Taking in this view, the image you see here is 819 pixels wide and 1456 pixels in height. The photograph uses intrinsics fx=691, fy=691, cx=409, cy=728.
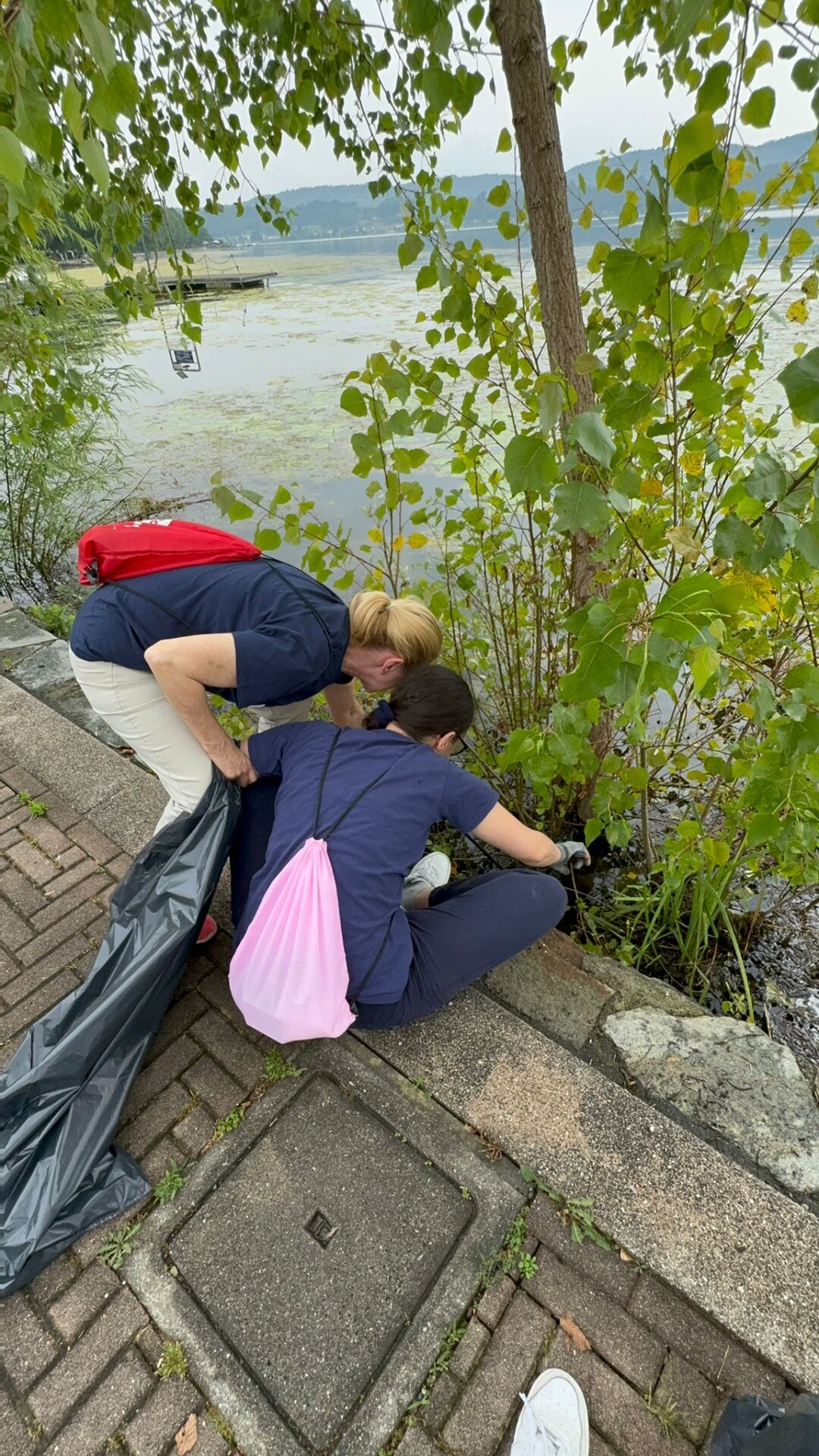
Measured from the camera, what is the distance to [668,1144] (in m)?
1.74

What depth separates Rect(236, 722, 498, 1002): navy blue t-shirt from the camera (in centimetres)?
178

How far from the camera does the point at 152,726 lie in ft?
7.13

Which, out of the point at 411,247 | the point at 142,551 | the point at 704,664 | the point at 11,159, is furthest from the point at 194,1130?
the point at 411,247

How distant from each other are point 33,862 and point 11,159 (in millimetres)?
2491

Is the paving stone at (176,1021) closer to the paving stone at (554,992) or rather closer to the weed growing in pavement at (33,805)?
the paving stone at (554,992)

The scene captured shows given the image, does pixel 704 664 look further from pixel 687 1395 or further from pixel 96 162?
pixel 687 1395

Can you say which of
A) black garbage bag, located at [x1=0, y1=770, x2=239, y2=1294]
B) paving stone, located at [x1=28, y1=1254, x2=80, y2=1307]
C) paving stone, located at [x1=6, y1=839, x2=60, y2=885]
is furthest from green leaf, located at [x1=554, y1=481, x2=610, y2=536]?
paving stone, located at [x1=6, y1=839, x2=60, y2=885]

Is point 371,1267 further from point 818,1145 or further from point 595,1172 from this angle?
point 818,1145

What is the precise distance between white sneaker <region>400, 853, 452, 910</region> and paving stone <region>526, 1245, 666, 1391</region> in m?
1.07

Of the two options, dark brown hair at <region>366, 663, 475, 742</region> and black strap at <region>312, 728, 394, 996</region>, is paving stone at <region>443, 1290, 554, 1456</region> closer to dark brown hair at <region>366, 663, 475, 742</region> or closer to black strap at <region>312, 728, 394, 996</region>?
black strap at <region>312, 728, 394, 996</region>

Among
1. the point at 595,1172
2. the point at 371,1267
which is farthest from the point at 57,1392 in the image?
the point at 595,1172

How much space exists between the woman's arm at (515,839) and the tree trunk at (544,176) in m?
0.75

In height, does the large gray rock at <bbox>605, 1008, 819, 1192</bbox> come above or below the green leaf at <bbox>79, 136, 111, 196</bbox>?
below

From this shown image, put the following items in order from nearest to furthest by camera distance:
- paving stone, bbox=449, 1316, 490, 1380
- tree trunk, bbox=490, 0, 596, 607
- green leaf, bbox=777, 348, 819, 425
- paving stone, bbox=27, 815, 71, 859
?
green leaf, bbox=777, 348, 819, 425
paving stone, bbox=449, 1316, 490, 1380
tree trunk, bbox=490, 0, 596, 607
paving stone, bbox=27, 815, 71, 859
